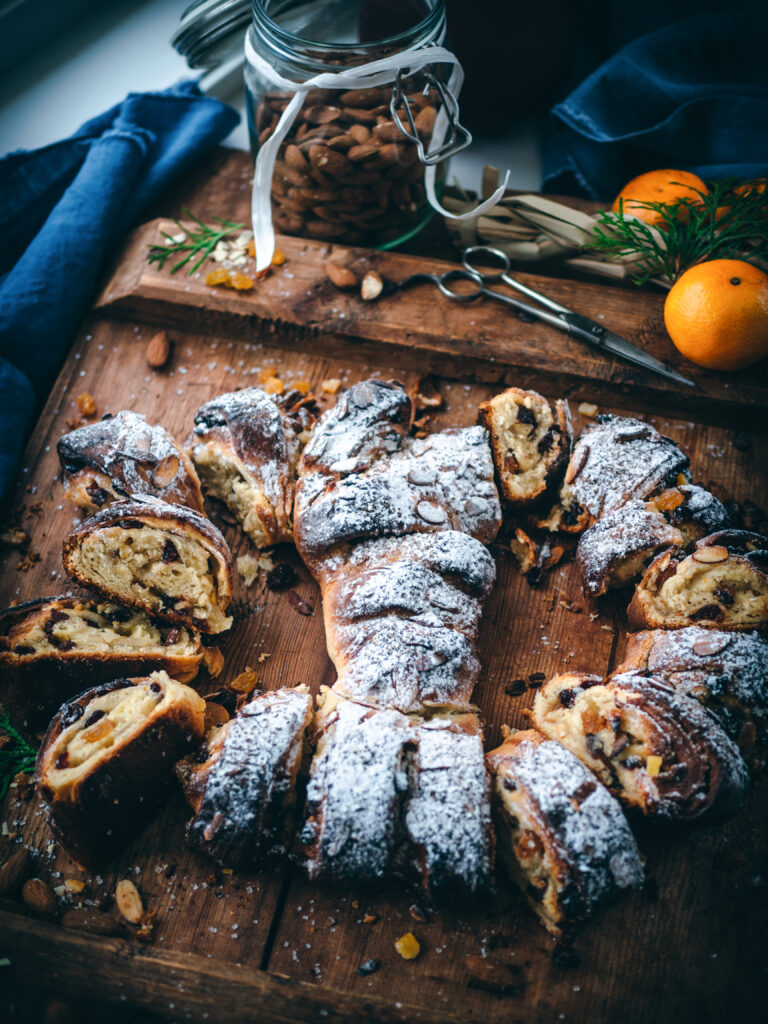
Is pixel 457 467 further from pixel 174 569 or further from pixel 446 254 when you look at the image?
pixel 446 254

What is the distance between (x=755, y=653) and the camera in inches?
86.4

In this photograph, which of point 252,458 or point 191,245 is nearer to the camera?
point 252,458

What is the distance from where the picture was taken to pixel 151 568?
2447mm

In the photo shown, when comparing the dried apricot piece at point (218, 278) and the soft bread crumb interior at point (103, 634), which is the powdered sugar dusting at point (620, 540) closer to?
the soft bread crumb interior at point (103, 634)

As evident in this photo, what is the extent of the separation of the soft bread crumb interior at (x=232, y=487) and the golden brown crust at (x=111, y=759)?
0.66 m

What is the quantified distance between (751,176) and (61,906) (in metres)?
3.80

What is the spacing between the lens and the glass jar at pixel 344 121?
105 inches

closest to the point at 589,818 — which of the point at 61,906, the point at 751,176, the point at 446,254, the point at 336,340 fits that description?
the point at 61,906

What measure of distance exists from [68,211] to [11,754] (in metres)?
2.32

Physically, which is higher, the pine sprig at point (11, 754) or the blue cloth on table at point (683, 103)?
the pine sprig at point (11, 754)

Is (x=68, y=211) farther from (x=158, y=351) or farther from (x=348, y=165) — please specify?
(x=348, y=165)

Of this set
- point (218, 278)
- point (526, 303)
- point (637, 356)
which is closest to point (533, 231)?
point (526, 303)

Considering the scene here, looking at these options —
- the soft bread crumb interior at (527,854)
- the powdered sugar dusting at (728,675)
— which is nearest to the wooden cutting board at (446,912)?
the soft bread crumb interior at (527,854)

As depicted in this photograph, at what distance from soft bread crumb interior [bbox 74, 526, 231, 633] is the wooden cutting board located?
0.84ft
